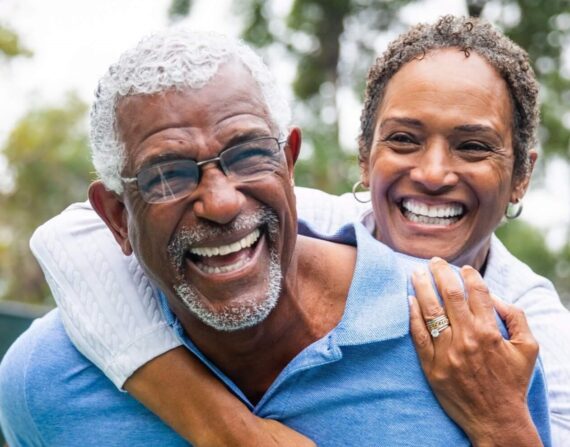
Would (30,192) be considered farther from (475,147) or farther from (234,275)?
(234,275)

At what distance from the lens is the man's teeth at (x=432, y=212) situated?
11.5 feet

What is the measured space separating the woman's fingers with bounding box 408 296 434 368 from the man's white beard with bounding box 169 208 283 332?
44 centimetres

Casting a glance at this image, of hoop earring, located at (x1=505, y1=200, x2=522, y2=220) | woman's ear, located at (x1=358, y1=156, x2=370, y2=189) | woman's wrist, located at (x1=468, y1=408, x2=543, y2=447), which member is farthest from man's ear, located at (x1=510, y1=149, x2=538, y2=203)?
woman's wrist, located at (x1=468, y1=408, x2=543, y2=447)

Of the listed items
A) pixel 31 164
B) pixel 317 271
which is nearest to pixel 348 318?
pixel 317 271

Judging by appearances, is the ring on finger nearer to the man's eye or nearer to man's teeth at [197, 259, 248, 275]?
man's teeth at [197, 259, 248, 275]

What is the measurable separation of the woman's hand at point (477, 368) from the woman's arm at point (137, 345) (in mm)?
471

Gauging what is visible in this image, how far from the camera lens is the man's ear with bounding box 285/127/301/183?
117 inches

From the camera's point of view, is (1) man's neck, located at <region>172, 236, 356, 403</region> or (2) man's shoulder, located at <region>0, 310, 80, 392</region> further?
(2) man's shoulder, located at <region>0, 310, 80, 392</region>

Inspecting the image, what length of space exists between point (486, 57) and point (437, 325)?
47.3 inches

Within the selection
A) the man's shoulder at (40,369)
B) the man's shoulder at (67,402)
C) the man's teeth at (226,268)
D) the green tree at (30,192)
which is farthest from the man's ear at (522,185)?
the green tree at (30,192)

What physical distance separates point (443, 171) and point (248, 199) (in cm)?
99

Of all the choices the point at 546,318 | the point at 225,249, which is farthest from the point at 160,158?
the point at 546,318

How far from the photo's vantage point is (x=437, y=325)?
2820 mm

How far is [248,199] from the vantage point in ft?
8.93
